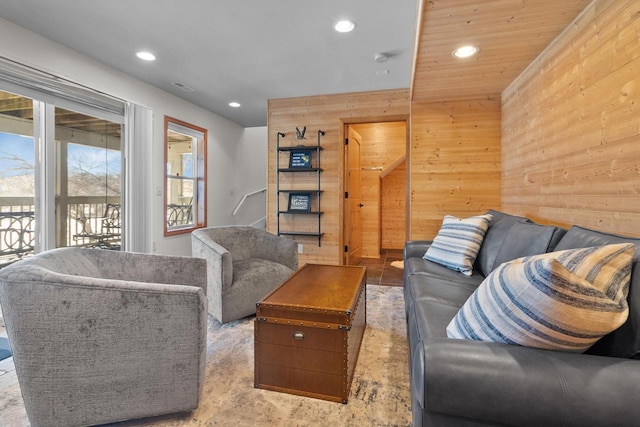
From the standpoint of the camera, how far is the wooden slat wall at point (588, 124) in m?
1.46

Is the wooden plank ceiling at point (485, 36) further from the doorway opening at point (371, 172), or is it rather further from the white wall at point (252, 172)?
the white wall at point (252, 172)

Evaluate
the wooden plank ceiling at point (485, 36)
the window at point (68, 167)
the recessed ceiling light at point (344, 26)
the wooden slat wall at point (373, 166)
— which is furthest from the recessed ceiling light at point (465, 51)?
the window at point (68, 167)

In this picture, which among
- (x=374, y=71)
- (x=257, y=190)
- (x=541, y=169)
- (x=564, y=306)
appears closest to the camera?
(x=564, y=306)

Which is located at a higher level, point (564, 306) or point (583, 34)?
point (583, 34)

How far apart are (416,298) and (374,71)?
264 cm

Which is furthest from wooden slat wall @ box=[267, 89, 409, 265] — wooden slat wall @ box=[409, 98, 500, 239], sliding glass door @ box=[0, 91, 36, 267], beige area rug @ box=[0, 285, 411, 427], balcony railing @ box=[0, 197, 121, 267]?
sliding glass door @ box=[0, 91, 36, 267]

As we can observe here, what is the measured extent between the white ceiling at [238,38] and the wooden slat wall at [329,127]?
0.87 feet

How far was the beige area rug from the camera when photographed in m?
1.40

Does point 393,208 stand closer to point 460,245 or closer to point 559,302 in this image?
point 460,245

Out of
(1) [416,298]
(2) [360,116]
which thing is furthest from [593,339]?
(2) [360,116]

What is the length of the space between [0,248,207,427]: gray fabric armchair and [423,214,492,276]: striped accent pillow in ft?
5.95

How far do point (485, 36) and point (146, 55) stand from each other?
2.96m

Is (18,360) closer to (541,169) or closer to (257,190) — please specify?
(541,169)

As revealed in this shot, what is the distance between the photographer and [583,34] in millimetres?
1833
